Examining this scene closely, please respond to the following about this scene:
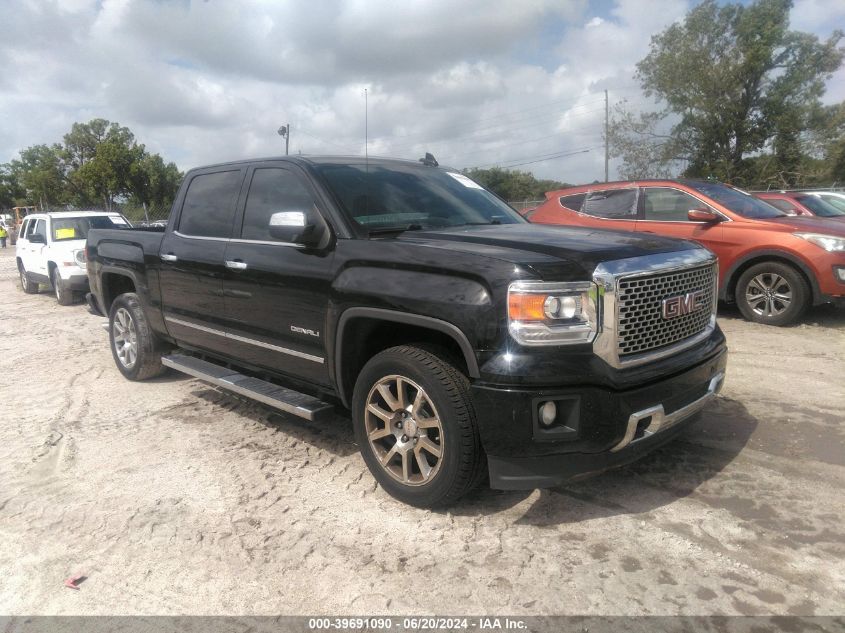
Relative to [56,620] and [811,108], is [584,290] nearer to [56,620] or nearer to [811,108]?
[56,620]

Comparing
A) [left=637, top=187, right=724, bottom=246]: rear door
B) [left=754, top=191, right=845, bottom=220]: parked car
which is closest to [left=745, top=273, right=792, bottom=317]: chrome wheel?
[left=637, top=187, right=724, bottom=246]: rear door

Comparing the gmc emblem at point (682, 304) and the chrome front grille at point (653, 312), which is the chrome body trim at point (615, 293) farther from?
the gmc emblem at point (682, 304)

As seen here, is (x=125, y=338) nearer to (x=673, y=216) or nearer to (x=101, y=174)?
(x=673, y=216)

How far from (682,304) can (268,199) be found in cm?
268

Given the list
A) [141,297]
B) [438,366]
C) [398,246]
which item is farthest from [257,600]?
[141,297]

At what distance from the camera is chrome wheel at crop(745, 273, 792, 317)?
24.0ft

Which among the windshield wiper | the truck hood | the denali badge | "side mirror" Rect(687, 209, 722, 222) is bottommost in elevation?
the denali badge

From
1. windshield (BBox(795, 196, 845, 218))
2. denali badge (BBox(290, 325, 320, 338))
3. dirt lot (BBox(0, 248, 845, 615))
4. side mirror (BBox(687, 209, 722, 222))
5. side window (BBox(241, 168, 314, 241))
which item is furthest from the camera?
windshield (BBox(795, 196, 845, 218))

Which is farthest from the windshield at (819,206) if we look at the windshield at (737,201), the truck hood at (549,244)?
the truck hood at (549,244)

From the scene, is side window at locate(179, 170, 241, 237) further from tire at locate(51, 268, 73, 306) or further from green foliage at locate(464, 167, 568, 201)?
green foliage at locate(464, 167, 568, 201)

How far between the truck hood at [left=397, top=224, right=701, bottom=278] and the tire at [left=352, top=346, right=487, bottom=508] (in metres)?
0.60

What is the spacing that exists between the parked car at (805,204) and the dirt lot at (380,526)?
23.7 feet

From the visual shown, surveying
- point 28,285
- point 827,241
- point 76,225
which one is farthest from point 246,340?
point 28,285

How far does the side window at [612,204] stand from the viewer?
8.30 metres
